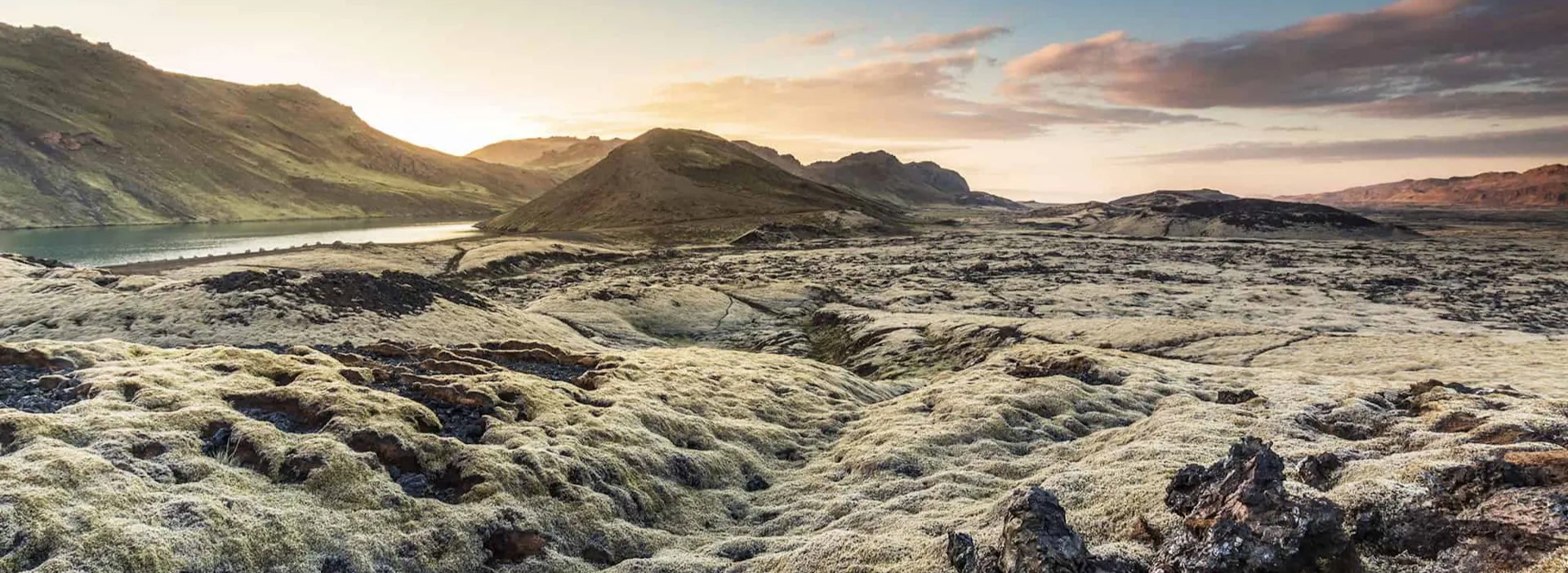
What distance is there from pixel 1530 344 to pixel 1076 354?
1120 inches

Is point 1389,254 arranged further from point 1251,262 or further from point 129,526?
point 129,526

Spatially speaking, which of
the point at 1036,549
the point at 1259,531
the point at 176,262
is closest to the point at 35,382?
the point at 1036,549

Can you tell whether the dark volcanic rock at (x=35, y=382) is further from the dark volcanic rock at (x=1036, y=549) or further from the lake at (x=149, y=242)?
the lake at (x=149, y=242)

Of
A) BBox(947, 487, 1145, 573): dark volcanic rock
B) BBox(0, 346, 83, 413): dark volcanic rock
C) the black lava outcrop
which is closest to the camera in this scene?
BBox(947, 487, 1145, 573): dark volcanic rock

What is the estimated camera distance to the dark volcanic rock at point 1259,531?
10.2 meters

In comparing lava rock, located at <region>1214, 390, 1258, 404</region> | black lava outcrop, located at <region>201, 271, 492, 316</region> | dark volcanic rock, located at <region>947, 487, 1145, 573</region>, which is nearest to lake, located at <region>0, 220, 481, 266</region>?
black lava outcrop, located at <region>201, 271, 492, 316</region>

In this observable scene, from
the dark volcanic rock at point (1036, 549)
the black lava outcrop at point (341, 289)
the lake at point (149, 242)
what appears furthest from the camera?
the lake at point (149, 242)

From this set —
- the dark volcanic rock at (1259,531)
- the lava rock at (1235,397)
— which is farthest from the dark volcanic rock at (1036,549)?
the lava rock at (1235,397)

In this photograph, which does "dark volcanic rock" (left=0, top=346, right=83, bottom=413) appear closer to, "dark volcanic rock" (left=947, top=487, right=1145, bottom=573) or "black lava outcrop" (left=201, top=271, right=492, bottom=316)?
"black lava outcrop" (left=201, top=271, right=492, bottom=316)

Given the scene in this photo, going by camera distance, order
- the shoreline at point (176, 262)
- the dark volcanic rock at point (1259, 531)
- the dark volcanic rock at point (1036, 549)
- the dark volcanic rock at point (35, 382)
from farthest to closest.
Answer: the shoreline at point (176, 262), the dark volcanic rock at point (35, 382), the dark volcanic rock at point (1036, 549), the dark volcanic rock at point (1259, 531)

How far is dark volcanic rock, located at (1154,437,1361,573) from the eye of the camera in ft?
33.6

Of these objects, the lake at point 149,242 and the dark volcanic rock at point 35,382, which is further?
the lake at point 149,242

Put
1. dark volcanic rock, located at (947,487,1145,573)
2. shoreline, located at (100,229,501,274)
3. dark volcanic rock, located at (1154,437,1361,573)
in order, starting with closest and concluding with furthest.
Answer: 1. dark volcanic rock, located at (1154,437,1361,573)
2. dark volcanic rock, located at (947,487,1145,573)
3. shoreline, located at (100,229,501,274)

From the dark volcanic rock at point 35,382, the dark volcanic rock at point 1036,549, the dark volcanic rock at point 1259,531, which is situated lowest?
the dark volcanic rock at point 1036,549
